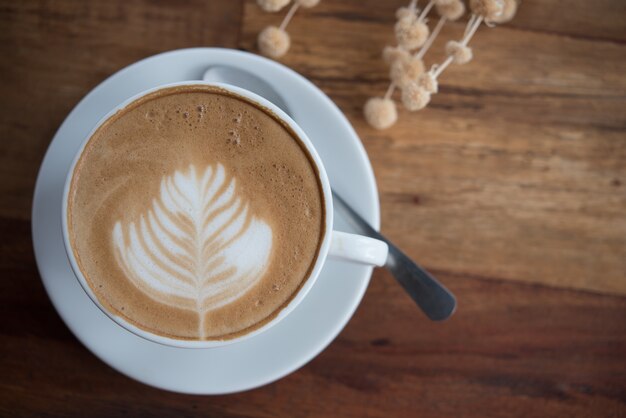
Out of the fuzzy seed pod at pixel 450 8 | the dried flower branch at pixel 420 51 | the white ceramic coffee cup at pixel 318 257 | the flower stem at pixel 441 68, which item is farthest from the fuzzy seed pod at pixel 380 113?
the white ceramic coffee cup at pixel 318 257

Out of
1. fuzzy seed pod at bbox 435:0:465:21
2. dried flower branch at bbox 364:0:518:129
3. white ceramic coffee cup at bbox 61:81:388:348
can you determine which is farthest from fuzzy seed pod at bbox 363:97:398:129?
white ceramic coffee cup at bbox 61:81:388:348

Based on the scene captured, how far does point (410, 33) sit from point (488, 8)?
0.16m

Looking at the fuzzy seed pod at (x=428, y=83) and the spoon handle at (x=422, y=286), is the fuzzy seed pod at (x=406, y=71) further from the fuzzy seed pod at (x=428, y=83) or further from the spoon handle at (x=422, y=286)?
the spoon handle at (x=422, y=286)

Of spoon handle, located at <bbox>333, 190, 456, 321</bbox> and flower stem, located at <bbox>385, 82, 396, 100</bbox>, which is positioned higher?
flower stem, located at <bbox>385, 82, 396, 100</bbox>

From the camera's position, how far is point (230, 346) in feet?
3.64

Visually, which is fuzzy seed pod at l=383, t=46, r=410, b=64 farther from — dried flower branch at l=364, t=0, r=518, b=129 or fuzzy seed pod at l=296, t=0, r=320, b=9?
fuzzy seed pod at l=296, t=0, r=320, b=9

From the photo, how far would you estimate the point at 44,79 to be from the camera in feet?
4.11

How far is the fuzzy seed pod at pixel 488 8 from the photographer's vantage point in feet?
3.77

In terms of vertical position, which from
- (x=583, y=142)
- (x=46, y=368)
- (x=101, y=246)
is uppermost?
(x=101, y=246)

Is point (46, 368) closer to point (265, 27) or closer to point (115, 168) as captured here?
point (115, 168)

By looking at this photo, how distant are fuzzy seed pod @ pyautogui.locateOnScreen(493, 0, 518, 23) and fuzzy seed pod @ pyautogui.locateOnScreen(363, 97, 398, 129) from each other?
28 cm

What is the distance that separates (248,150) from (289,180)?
83 mm

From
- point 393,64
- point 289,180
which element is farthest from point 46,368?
point 393,64

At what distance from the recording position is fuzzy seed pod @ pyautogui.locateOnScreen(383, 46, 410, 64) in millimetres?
1209
